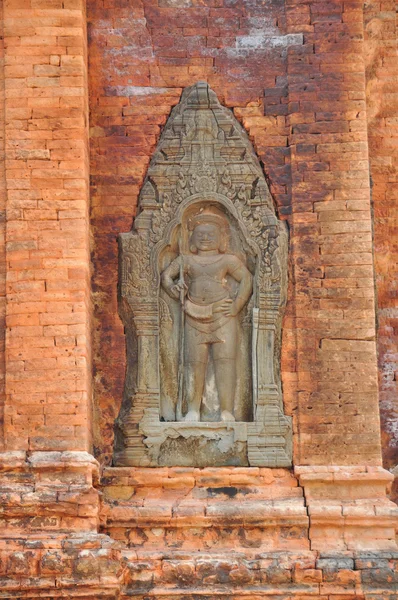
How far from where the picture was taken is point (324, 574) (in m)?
11.9

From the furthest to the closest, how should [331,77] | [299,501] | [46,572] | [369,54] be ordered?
1. [369,54]
2. [331,77]
3. [299,501]
4. [46,572]

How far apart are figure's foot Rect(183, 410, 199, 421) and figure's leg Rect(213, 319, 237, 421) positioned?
0.75 ft

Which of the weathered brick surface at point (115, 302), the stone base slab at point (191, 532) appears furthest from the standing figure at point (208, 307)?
the stone base slab at point (191, 532)

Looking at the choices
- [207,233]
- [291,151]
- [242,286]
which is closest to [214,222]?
[207,233]

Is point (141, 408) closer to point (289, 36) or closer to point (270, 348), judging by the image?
point (270, 348)

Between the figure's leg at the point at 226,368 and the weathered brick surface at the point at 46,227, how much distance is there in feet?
3.77

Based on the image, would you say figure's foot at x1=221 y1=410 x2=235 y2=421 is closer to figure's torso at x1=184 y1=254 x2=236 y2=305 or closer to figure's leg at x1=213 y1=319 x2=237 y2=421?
figure's leg at x1=213 y1=319 x2=237 y2=421

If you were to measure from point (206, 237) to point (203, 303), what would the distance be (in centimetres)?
59

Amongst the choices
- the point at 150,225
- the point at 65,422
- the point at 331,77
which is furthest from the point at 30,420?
the point at 331,77

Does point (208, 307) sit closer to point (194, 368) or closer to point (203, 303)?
point (203, 303)

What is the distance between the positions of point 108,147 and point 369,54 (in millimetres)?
2700

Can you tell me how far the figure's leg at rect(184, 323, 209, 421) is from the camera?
12656mm

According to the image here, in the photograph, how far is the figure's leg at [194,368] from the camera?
41.5 feet

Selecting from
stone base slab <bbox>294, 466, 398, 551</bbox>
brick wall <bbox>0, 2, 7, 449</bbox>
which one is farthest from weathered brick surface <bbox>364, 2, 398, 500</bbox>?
brick wall <bbox>0, 2, 7, 449</bbox>
